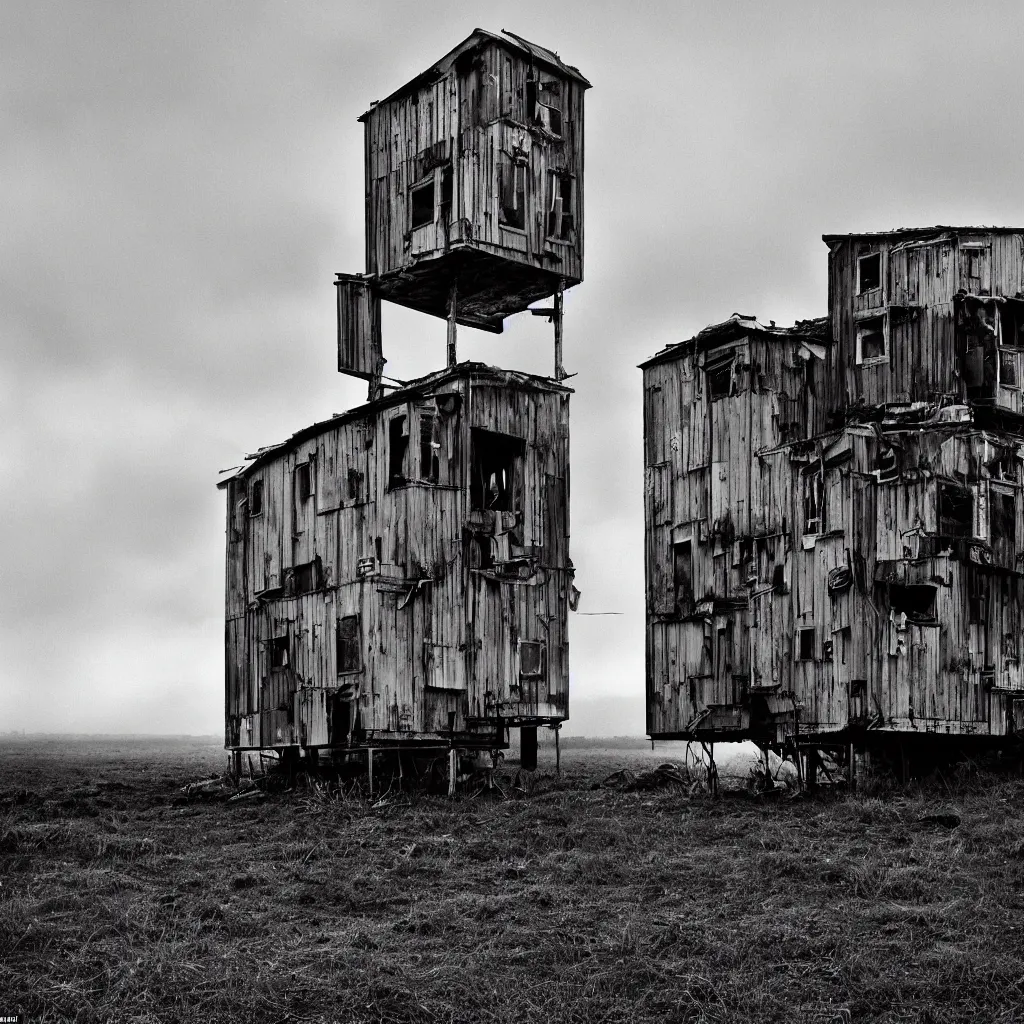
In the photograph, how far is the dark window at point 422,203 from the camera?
45344 millimetres

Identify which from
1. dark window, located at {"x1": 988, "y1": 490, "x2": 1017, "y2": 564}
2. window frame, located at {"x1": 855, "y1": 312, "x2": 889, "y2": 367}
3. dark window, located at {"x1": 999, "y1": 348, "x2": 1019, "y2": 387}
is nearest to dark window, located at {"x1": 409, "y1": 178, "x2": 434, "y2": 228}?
window frame, located at {"x1": 855, "y1": 312, "x2": 889, "y2": 367}

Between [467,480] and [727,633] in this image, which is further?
[727,633]

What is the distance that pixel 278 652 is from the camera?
155ft

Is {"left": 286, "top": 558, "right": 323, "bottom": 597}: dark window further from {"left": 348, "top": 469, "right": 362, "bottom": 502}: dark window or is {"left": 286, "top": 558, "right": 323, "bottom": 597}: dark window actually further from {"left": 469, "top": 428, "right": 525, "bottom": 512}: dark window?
{"left": 469, "top": 428, "right": 525, "bottom": 512}: dark window

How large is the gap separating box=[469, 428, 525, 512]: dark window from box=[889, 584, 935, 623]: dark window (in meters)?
11.4

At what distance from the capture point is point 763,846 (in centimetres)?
2847

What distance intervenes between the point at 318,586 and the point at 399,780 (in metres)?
6.83

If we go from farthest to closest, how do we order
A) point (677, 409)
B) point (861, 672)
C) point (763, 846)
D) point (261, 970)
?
point (677, 409) → point (861, 672) → point (763, 846) → point (261, 970)

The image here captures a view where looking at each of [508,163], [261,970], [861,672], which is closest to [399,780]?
[861,672]

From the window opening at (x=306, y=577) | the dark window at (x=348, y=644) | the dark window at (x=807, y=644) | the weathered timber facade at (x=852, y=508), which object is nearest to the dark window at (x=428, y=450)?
the dark window at (x=348, y=644)

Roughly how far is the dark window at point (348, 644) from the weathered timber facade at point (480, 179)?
11309 millimetres

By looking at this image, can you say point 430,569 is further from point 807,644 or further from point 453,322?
point 807,644

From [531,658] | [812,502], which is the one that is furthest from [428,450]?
[812,502]

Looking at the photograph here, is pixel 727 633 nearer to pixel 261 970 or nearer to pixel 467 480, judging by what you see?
pixel 467 480
